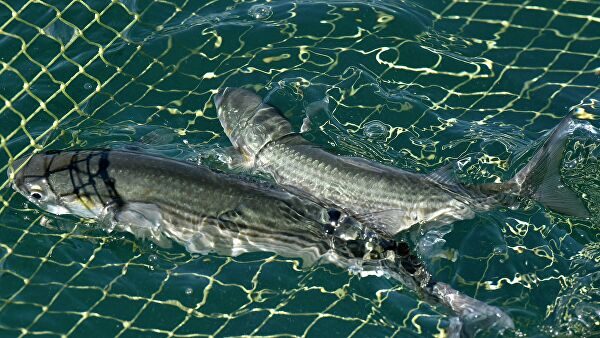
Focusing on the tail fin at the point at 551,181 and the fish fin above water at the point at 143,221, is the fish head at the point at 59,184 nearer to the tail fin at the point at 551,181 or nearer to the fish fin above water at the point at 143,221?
the fish fin above water at the point at 143,221

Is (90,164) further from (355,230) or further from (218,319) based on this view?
(355,230)

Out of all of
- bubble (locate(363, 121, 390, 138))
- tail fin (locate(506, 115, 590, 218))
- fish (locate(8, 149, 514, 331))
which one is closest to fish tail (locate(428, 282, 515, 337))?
fish (locate(8, 149, 514, 331))

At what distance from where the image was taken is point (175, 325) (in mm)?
6230

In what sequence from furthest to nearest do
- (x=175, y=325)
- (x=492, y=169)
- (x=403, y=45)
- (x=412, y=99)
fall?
(x=403, y=45) < (x=412, y=99) < (x=492, y=169) < (x=175, y=325)

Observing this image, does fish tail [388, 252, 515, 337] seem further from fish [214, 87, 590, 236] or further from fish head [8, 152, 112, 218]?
fish head [8, 152, 112, 218]

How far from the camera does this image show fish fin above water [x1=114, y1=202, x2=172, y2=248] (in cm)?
643

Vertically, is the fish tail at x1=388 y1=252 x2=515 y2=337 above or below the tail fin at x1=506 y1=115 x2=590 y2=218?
below

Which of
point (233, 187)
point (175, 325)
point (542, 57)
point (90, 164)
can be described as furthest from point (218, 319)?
point (542, 57)

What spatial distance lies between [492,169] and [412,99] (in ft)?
3.21

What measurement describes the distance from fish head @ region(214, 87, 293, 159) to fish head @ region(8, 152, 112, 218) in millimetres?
1332

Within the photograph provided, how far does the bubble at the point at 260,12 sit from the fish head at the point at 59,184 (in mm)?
2448

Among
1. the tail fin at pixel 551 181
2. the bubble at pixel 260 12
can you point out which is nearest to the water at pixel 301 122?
the bubble at pixel 260 12

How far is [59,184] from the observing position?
21.5 ft

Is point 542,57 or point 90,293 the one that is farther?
point 542,57
